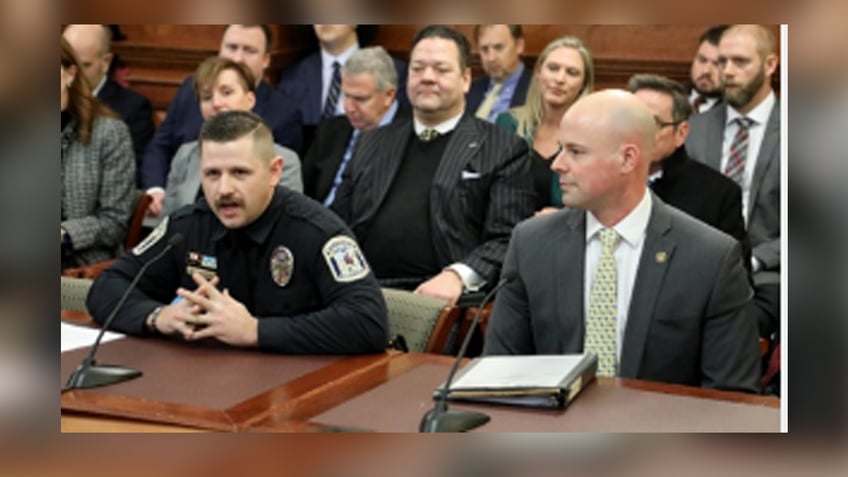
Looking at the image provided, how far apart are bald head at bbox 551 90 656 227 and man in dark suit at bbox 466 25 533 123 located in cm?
167

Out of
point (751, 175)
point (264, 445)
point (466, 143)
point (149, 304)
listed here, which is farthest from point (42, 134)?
point (751, 175)

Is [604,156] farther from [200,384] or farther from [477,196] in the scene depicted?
[477,196]

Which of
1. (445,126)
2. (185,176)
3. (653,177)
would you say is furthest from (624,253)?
(185,176)

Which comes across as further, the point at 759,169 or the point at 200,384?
the point at 759,169

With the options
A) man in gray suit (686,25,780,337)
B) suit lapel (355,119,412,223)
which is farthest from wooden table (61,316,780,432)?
man in gray suit (686,25,780,337)

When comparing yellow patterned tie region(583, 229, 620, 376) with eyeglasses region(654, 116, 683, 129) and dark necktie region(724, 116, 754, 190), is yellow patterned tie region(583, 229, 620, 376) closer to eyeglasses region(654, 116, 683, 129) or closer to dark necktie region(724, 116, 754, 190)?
eyeglasses region(654, 116, 683, 129)

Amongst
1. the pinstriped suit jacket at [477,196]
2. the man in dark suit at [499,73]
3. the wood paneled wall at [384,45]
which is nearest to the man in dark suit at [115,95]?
the wood paneled wall at [384,45]

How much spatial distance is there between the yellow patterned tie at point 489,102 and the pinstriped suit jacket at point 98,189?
1206 millimetres

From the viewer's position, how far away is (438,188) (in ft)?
11.7

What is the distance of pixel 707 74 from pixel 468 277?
124 centimetres

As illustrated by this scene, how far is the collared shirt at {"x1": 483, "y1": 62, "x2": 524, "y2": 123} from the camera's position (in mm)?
4195

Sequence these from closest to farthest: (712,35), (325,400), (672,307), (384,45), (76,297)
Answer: (325,400)
(672,307)
(76,297)
(712,35)
(384,45)

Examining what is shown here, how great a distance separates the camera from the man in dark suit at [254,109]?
169 inches

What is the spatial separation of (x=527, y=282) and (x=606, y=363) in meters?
0.22
